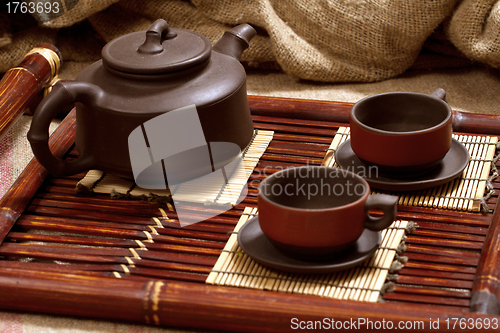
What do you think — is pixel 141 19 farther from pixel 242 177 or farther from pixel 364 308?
pixel 364 308

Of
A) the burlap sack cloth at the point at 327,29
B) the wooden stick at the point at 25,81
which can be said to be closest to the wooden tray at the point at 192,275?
the wooden stick at the point at 25,81

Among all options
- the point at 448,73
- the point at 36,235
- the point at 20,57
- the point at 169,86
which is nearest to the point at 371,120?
the point at 169,86

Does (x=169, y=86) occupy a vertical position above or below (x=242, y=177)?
above

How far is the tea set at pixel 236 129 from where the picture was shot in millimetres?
668

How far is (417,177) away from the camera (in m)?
0.79

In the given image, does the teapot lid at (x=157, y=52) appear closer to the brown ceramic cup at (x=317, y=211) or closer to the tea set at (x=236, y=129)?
the tea set at (x=236, y=129)

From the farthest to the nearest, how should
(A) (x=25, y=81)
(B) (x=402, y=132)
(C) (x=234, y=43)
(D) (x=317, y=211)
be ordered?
(A) (x=25, y=81), (C) (x=234, y=43), (B) (x=402, y=132), (D) (x=317, y=211)

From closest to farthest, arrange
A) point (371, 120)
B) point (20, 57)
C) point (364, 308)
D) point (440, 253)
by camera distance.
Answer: point (364, 308) < point (440, 253) < point (371, 120) < point (20, 57)

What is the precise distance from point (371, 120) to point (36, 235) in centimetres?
49

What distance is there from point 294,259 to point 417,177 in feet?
0.80

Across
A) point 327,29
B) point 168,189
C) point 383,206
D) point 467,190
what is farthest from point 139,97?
point 327,29

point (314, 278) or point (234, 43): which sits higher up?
point (234, 43)

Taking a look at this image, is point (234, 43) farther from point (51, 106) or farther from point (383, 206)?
point (383, 206)

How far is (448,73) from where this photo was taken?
55.4 inches
